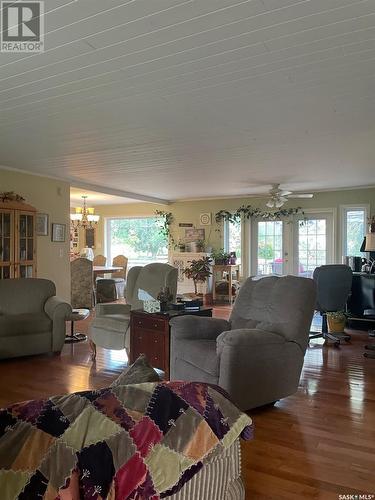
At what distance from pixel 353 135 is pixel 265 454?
3.22 metres

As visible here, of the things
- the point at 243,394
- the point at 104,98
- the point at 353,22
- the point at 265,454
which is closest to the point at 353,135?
the point at 353,22

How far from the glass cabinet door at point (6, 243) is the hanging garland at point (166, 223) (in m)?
4.90

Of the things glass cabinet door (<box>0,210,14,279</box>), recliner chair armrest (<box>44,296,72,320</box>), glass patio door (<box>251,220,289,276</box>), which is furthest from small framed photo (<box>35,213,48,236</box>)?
glass patio door (<box>251,220,289,276</box>)

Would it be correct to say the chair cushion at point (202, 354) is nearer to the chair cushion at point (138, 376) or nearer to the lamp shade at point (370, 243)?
the chair cushion at point (138, 376)

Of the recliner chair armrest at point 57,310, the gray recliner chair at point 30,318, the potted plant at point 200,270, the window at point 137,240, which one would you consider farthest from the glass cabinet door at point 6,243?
the window at point 137,240

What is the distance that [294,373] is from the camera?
3.11 m

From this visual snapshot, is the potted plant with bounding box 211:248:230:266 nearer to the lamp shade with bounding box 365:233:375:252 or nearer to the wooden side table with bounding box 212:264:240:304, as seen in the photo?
the wooden side table with bounding box 212:264:240:304

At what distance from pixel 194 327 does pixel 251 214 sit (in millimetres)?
6036

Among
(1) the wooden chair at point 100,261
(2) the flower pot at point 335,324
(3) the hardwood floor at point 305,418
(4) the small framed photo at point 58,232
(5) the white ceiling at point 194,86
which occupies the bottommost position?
(3) the hardwood floor at point 305,418

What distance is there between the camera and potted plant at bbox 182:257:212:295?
8898mm

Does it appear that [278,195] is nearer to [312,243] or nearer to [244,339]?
[312,243]

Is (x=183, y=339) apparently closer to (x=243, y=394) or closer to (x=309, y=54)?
(x=243, y=394)

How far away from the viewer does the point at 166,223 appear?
10156 mm

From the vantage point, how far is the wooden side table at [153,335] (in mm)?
3502
